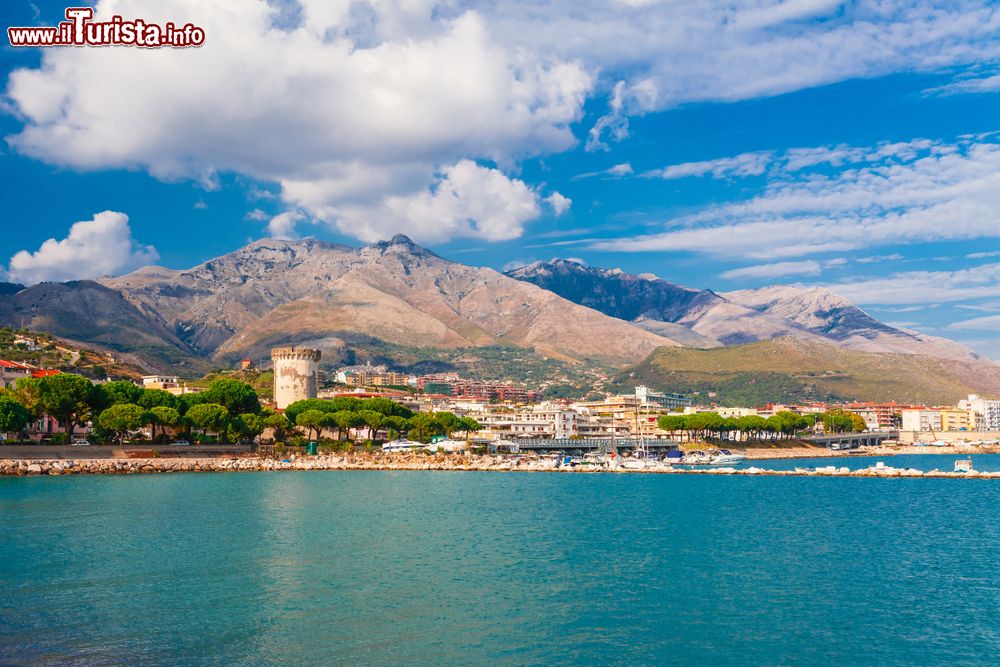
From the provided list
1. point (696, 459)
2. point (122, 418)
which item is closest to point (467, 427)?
point (696, 459)

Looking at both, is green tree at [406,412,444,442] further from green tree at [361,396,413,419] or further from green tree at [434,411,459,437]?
green tree at [361,396,413,419]

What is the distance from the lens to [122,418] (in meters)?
75.9

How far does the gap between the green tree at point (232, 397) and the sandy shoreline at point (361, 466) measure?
947 cm

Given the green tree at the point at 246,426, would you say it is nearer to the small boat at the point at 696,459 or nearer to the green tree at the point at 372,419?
the green tree at the point at 372,419

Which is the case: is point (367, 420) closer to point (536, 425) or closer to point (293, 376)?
point (293, 376)

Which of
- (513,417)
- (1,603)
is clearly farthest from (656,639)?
(513,417)

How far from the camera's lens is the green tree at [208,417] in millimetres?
84438

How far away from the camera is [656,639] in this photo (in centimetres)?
2286

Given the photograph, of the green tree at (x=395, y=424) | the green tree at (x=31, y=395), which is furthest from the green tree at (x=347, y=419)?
the green tree at (x=31, y=395)

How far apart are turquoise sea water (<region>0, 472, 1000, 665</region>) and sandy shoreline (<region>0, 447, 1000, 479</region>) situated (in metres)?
16.9

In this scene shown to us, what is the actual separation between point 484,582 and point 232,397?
227ft

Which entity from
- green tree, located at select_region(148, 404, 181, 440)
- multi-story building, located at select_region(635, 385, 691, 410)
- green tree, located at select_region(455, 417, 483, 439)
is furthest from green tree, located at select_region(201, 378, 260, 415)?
multi-story building, located at select_region(635, 385, 691, 410)

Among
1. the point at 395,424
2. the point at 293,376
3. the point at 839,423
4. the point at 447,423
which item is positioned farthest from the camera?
the point at 839,423

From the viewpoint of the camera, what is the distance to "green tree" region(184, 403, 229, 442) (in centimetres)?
8444
